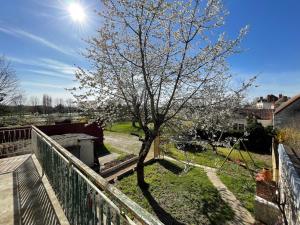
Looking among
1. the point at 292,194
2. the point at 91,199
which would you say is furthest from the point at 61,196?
the point at 292,194

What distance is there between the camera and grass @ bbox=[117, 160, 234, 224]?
606cm

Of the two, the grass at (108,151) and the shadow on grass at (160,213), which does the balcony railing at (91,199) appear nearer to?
the shadow on grass at (160,213)

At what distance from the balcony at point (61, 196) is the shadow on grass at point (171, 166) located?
589cm

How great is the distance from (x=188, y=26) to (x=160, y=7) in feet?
3.50

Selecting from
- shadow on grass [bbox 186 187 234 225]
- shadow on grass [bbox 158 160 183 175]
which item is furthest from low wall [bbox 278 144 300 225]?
shadow on grass [bbox 158 160 183 175]

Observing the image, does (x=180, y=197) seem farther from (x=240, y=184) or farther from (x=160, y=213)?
(x=240, y=184)

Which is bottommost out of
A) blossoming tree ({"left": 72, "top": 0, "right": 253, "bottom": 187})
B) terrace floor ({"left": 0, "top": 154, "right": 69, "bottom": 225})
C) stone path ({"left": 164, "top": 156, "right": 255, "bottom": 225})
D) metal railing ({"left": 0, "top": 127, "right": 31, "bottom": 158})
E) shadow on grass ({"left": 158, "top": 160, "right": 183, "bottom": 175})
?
stone path ({"left": 164, "top": 156, "right": 255, "bottom": 225})

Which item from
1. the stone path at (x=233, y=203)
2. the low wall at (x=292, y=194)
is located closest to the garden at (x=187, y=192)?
the stone path at (x=233, y=203)

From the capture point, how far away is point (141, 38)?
21.6ft

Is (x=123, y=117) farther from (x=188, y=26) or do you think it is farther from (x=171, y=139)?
(x=188, y=26)

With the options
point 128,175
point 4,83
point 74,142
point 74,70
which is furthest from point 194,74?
point 4,83

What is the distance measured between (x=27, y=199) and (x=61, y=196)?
1.03 m

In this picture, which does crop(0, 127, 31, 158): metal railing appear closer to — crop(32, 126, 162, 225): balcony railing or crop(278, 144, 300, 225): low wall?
crop(32, 126, 162, 225): balcony railing

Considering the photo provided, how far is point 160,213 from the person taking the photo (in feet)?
20.2
